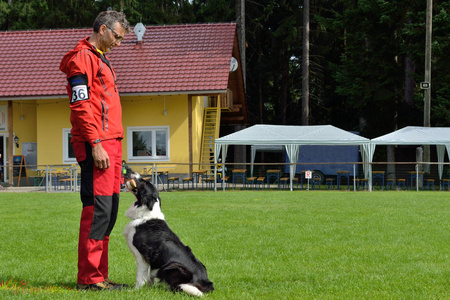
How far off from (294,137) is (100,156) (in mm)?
20875

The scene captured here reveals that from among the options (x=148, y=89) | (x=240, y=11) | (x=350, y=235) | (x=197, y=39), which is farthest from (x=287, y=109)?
(x=350, y=235)

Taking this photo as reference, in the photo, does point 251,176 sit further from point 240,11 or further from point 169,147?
point 240,11

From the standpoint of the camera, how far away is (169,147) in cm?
2684

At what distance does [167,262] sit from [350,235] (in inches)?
184

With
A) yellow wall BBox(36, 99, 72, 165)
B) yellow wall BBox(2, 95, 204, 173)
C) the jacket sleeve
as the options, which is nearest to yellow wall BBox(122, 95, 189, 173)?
yellow wall BBox(2, 95, 204, 173)

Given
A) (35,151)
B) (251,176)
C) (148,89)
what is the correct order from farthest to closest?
1. (35,151)
2. (148,89)
3. (251,176)

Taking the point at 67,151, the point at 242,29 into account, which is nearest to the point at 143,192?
the point at 67,151

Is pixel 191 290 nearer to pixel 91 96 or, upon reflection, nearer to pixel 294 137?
pixel 91 96

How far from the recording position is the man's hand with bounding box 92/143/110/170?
4.76 meters

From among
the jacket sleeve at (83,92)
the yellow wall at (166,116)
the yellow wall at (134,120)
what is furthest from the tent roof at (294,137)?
the jacket sleeve at (83,92)

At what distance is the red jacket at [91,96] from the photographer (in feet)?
15.8

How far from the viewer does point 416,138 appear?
2450cm

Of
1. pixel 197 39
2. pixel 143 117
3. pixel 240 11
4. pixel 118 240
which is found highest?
pixel 240 11

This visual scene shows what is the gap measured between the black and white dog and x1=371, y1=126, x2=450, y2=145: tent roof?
20.1 metres
